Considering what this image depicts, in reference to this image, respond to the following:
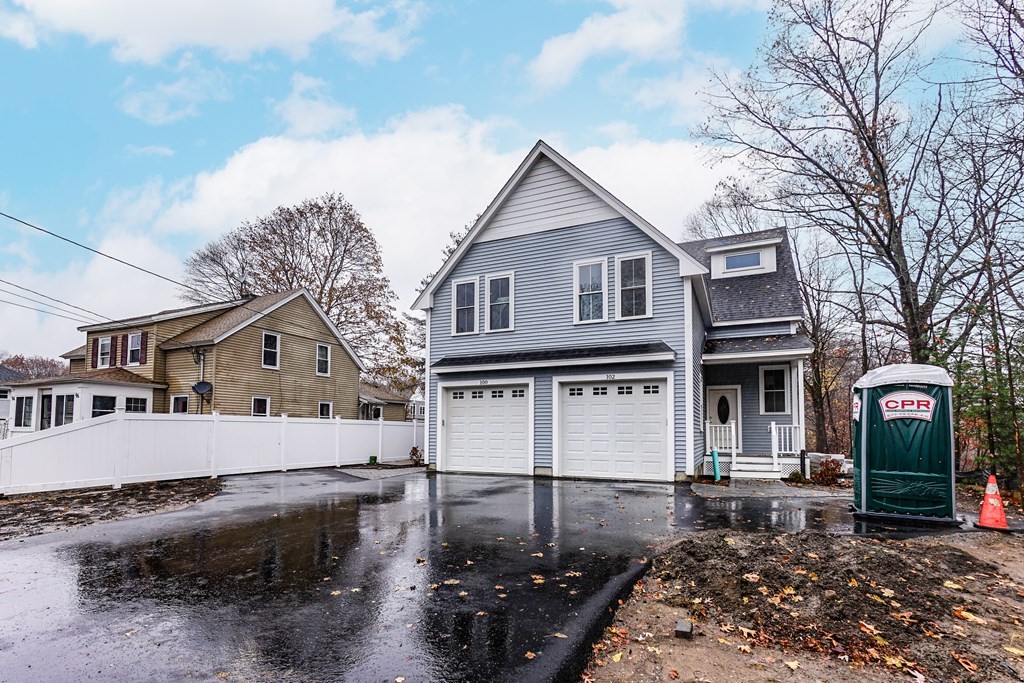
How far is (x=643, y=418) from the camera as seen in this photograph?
13070 mm

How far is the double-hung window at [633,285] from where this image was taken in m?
13.3

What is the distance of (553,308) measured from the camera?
14.4 meters

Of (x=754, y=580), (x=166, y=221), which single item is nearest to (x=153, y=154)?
(x=166, y=221)

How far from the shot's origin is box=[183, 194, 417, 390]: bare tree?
3039 centimetres

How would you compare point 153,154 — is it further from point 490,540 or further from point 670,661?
point 670,661

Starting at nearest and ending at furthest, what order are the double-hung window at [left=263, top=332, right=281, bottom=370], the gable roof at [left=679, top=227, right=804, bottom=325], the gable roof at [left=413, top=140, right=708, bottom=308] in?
the gable roof at [left=413, top=140, right=708, bottom=308] < the gable roof at [left=679, top=227, right=804, bottom=325] < the double-hung window at [left=263, top=332, right=281, bottom=370]

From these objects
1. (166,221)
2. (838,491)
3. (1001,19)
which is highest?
(166,221)

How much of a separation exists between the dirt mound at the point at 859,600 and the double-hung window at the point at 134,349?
22274 mm

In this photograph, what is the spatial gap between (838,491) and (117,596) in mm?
12238

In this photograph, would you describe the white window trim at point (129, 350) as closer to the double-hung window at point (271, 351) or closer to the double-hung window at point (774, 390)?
the double-hung window at point (271, 351)

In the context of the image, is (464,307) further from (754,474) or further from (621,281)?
(754,474)

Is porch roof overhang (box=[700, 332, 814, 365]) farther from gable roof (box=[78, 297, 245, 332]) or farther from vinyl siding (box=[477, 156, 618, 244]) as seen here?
gable roof (box=[78, 297, 245, 332])

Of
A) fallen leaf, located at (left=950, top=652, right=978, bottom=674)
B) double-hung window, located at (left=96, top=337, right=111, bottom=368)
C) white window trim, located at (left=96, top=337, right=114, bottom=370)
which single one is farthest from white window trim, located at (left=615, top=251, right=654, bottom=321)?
double-hung window, located at (left=96, top=337, right=111, bottom=368)

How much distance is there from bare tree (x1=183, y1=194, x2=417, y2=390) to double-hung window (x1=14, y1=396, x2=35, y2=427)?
11058 millimetres
